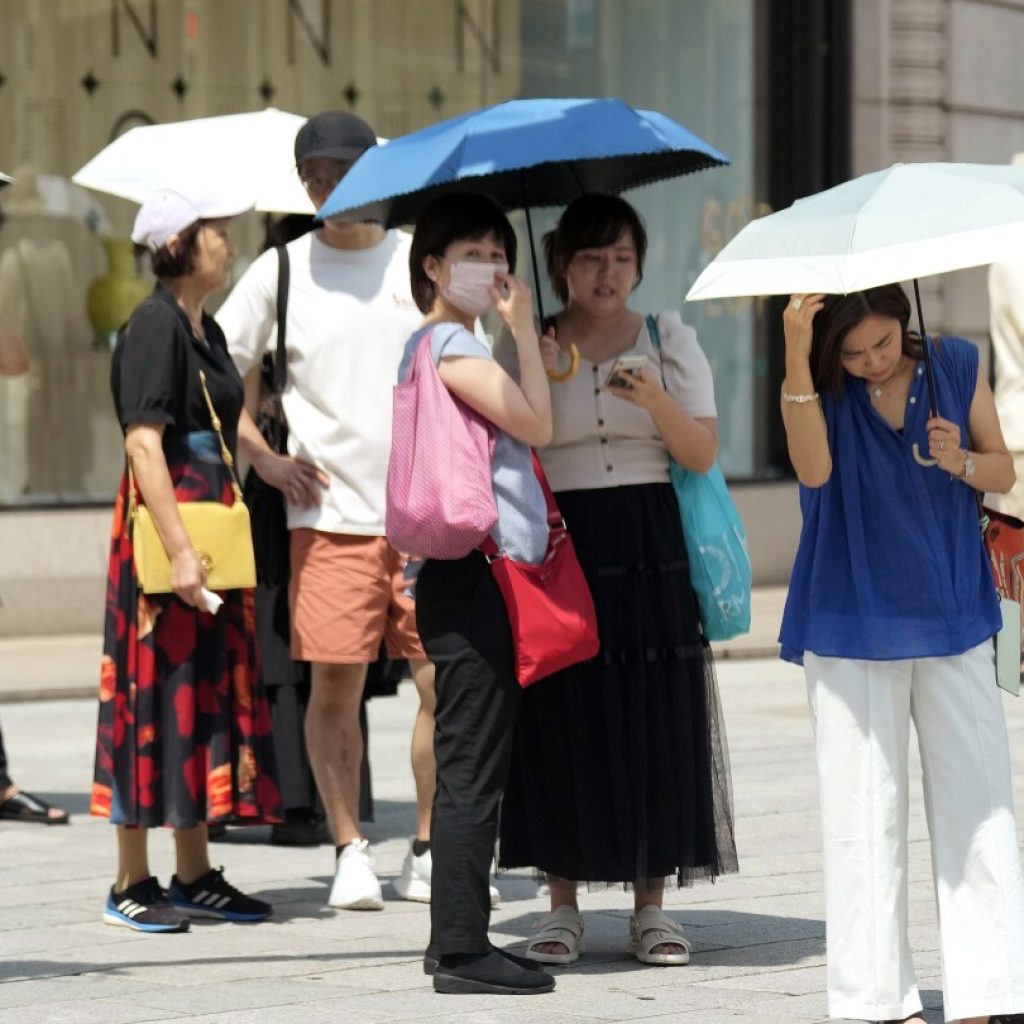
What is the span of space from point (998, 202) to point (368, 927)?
2.85 metres

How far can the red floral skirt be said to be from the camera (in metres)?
6.74

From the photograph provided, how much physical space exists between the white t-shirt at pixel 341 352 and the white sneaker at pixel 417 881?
95 cm

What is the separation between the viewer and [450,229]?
5.95 m

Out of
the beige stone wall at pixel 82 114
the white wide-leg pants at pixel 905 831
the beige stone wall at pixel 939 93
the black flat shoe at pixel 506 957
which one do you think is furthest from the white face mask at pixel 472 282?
the beige stone wall at pixel 939 93

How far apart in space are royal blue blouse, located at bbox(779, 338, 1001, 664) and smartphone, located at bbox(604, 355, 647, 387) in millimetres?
812

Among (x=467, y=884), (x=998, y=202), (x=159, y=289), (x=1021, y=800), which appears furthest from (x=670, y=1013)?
(x=1021, y=800)

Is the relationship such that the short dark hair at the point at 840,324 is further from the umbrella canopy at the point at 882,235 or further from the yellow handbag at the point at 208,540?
the yellow handbag at the point at 208,540

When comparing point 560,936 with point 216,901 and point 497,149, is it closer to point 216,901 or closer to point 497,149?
point 216,901

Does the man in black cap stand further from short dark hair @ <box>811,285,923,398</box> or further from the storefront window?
the storefront window

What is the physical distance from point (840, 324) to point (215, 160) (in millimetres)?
3266

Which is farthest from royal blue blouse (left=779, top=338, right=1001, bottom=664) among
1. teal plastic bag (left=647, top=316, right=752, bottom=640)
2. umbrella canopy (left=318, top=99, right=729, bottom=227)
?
umbrella canopy (left=318, top=99, right=729, bottom=227)

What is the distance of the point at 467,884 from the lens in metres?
5.74

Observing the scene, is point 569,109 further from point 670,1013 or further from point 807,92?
point 807,92

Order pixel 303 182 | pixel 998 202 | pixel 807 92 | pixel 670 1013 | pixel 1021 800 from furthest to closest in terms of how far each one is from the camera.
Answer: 1. pixel 807 92
2. pixel 1021 800
3. pixel 303 182
4. pixel 670 1013
5. pixel 998 202
